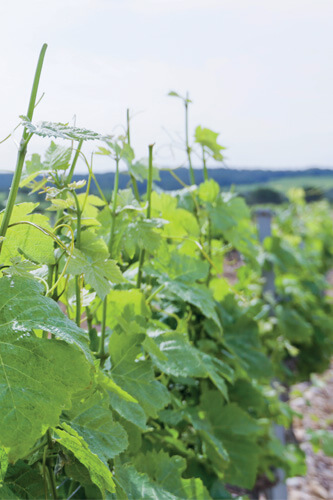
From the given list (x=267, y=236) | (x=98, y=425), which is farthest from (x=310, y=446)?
(x=98, y=425)

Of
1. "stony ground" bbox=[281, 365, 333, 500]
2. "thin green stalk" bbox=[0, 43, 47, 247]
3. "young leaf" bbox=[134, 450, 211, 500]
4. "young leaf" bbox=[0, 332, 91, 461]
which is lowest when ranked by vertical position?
"stony ground" bbox=[281, 365, 333, 500]

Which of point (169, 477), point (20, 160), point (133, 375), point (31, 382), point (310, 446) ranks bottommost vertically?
point (310, 446)

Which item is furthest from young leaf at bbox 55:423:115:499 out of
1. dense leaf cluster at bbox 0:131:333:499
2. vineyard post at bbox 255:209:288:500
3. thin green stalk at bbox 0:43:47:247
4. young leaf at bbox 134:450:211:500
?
vineyard post at bbox 255:209:288:500

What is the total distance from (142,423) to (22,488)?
20cm

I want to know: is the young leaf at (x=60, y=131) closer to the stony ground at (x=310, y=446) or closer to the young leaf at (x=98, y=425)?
the young leaf at (x=98, y=425)

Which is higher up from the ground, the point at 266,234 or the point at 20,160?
the point at 20,160

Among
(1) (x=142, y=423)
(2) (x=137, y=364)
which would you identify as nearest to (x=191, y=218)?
(2) (x=137, y=364)

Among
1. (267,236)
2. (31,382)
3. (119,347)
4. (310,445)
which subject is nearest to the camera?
(31,382)

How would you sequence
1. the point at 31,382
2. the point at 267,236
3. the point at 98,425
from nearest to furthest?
1. the point at 31,382
2. the point at 98,425
3. the point at 267,236

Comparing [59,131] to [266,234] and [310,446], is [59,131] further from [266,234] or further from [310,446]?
[310,446]

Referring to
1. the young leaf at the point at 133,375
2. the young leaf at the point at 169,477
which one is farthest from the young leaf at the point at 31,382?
the young leaf at the point at 169,477

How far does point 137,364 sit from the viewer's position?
951 millimetres

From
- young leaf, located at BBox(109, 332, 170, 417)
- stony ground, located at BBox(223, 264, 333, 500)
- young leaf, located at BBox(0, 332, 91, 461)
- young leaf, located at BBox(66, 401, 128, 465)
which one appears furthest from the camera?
stony ground, located at BBox(223, 264, 333, 500)

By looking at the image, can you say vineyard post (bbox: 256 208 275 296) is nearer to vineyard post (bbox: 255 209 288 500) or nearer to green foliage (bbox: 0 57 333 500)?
vineyard post (bbox: 255 209 288 500)
